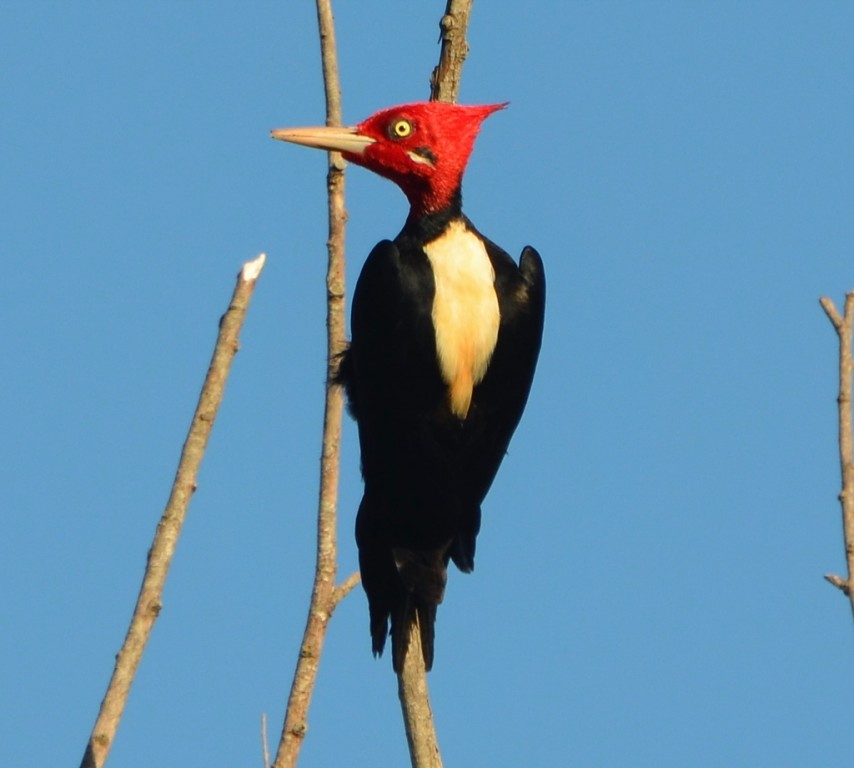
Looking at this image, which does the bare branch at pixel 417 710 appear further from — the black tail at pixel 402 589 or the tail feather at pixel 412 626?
the black tail at pixel 402 589

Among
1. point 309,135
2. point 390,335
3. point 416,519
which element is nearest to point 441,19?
point 309,135

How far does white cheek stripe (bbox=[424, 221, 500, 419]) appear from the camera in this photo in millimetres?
5566

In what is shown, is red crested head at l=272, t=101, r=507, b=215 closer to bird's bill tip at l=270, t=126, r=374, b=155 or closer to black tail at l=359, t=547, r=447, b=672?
bird's bill tip at l=270, t=126, r=374, b=155

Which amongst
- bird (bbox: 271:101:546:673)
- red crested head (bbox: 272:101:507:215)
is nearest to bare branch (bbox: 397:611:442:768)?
bird (bbox: 271:101:546:673)

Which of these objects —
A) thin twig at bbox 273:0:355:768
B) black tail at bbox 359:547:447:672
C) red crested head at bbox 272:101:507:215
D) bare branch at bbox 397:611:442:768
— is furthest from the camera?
red crested head at bbox 272:101:507:215

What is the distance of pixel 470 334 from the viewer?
5.57m

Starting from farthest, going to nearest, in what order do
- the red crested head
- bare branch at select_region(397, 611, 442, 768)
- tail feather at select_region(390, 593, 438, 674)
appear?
the red crested head → tail feather at select_region(390, 593, 438, 674) → bare branch at select_region(397, 611, 442, 768)

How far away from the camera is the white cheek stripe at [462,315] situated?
5566 millimetres

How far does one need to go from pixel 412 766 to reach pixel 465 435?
4.81 feet

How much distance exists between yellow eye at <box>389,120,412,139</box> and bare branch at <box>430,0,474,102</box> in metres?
0.16

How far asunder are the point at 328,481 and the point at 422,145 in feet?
5.34

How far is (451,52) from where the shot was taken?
576 centimetres

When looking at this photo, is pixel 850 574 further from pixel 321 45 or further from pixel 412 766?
pixel 321 45

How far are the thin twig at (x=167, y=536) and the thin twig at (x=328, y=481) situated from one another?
630 millimetres
